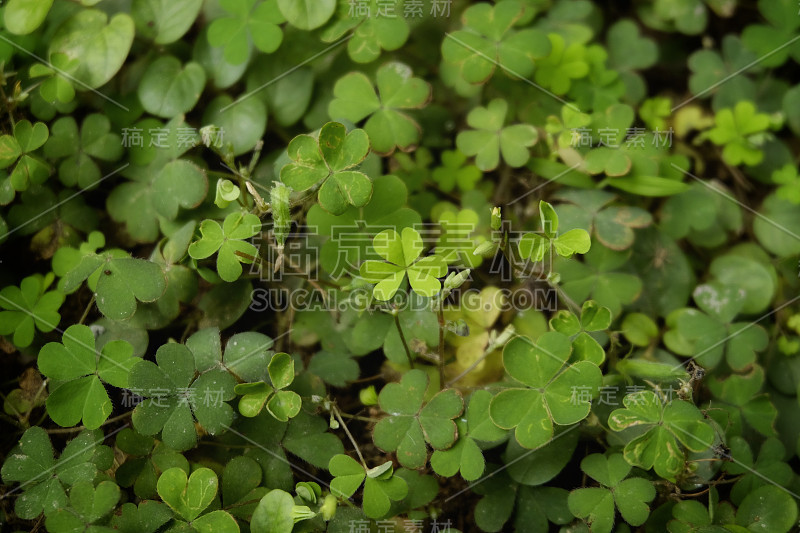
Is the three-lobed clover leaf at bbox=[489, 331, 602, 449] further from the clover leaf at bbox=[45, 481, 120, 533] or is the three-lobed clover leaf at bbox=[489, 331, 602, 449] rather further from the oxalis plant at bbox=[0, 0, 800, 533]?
the clover leaf at bbox=[45, 481, 120, 533]

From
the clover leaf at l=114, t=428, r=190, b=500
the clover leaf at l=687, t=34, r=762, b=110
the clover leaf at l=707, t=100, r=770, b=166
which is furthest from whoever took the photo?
the clover leaf at l=687, t=34, r=762, b=110

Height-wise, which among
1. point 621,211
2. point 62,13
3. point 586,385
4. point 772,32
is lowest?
point 586,385

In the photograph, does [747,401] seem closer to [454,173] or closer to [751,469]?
[751,469]

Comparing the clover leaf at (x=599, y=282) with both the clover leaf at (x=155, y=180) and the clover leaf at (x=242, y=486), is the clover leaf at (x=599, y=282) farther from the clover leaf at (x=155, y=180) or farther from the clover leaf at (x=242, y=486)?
the clover leaf at (x=155, y=180)

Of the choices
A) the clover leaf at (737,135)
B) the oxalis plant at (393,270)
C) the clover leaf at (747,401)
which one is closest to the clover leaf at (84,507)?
the oxalis plant at (393,270)

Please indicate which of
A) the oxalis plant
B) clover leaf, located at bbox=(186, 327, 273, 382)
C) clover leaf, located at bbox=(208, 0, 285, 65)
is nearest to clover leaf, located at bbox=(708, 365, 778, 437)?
the oxalis plant

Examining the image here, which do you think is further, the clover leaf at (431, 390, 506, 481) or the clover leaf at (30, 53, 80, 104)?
the clover leaf at (30, 53, 80, 104)

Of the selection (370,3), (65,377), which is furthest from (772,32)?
(65,377)

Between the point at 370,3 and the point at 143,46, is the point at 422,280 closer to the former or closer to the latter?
the point at 370,3

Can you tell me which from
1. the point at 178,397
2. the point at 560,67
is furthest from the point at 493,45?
the point at 178,397
